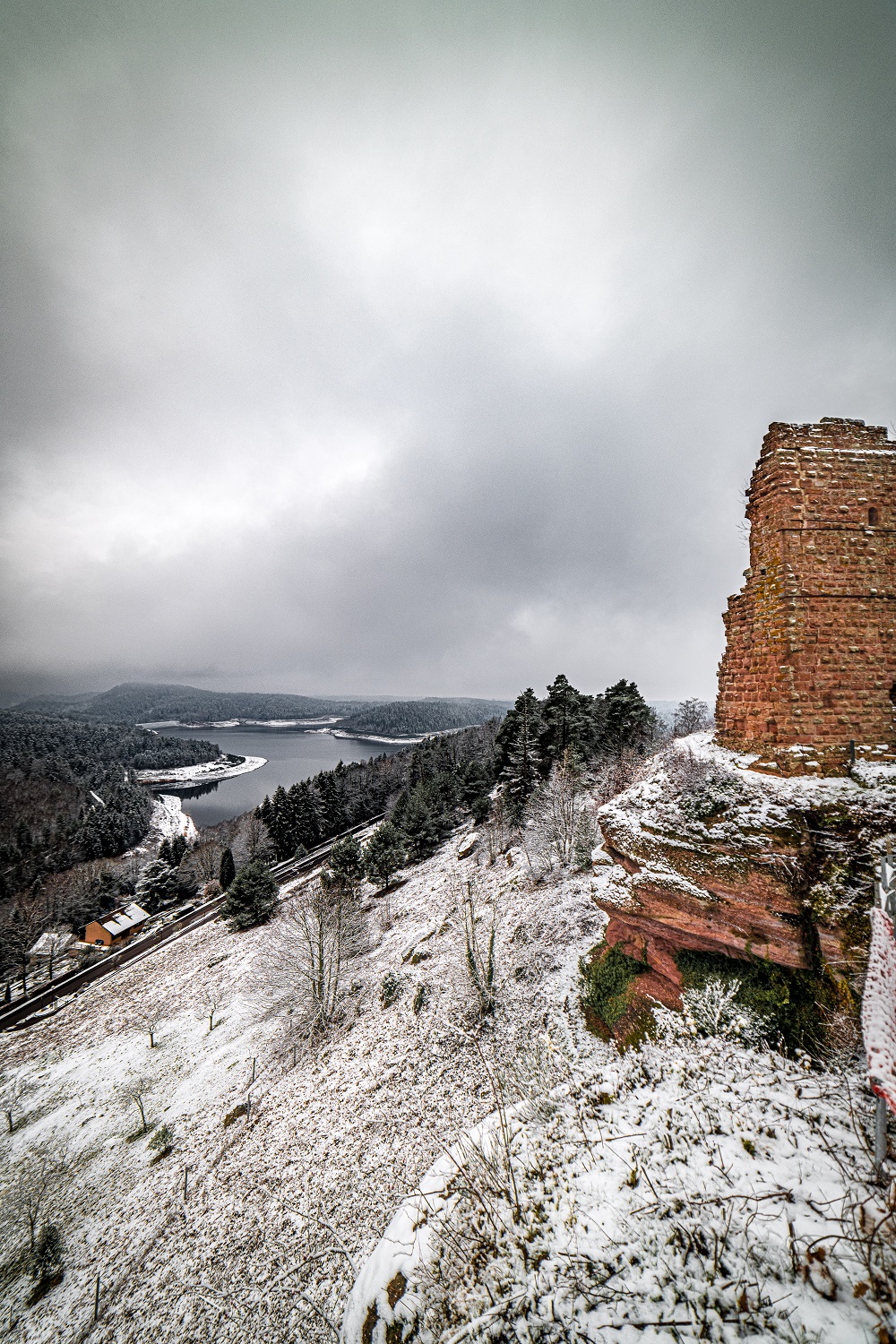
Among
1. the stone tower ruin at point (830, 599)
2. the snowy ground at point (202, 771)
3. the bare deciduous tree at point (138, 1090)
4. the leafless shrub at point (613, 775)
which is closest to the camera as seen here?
the stone tower ruin at point (830, 599)

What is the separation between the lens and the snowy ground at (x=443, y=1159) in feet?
11.4

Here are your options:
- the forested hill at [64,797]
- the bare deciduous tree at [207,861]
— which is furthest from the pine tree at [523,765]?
the forested hill at [64,797]

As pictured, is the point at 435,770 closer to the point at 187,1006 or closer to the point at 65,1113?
the point at 187,1006

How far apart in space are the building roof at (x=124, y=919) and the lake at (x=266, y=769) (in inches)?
891

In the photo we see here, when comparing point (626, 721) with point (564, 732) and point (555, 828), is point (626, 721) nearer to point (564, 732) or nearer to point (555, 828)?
point (564, 732)

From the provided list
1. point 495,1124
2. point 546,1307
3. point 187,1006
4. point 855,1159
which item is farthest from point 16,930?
point 855,1159

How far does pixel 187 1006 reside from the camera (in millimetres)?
19719

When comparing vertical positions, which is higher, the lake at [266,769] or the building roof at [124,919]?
the building roof at [124,919]

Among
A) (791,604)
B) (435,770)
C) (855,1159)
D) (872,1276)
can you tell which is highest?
(791,604)

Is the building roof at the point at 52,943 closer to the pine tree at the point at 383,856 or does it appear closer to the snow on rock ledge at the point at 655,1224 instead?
the pine tree at the point at 383,856

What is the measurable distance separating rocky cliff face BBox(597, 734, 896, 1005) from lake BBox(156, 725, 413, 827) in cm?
Result: 5465

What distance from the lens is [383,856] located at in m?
26.8

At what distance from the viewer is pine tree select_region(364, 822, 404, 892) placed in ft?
87.8

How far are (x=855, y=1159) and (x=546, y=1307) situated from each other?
3.06 m
